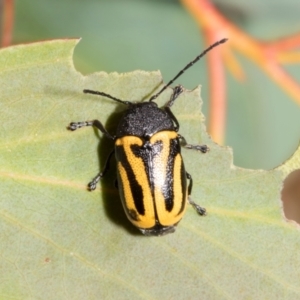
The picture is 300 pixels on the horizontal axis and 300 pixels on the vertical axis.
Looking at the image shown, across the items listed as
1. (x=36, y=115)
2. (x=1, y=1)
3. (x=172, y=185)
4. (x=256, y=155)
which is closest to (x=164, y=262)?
(x=172, y=185)

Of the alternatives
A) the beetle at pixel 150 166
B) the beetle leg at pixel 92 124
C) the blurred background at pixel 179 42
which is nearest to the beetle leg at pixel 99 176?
the beetle at pixel 150 166

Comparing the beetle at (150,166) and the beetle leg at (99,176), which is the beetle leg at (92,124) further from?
the beetle leg at (99,176)

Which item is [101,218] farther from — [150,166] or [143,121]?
[143,121]

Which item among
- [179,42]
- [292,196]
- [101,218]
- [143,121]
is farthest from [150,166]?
[292,196]

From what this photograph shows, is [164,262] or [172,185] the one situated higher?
[172,185]

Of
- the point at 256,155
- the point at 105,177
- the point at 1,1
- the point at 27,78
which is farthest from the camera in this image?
the point at 256,155

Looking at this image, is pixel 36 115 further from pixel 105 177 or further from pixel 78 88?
pixel 105 177

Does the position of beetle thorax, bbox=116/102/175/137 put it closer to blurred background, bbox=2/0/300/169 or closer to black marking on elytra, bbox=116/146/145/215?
black marking on elytra, bbox=116/146/145/215
